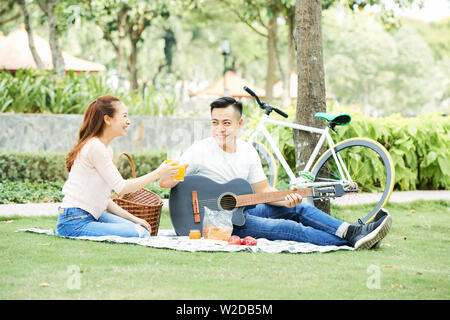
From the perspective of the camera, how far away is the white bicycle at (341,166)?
5.39 meters

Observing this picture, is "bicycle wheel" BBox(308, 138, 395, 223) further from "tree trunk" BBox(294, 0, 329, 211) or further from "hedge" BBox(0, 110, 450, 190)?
"hedge" BBox(0, 110, 450, 190)

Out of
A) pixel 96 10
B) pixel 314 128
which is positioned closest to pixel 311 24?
pixel 314 128

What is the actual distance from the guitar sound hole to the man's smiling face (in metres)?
0.46

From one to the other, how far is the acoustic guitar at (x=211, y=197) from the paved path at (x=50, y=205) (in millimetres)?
2105

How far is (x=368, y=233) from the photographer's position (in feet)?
14.8

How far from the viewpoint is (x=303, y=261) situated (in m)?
3.97

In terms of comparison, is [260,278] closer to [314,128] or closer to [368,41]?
[314,128]

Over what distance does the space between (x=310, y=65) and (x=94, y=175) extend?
2.69 metres

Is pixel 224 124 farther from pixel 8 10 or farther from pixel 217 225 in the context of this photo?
pixel 8 10

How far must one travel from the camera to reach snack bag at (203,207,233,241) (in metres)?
4.66

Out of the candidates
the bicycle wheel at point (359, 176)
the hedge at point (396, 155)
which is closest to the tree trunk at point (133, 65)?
the hedge at point (396, 155)

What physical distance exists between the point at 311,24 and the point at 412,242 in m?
2.48

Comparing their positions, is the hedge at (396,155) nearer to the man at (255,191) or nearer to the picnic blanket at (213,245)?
the man at (255,191)

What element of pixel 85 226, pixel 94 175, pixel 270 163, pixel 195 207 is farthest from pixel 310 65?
pixel 85 226
